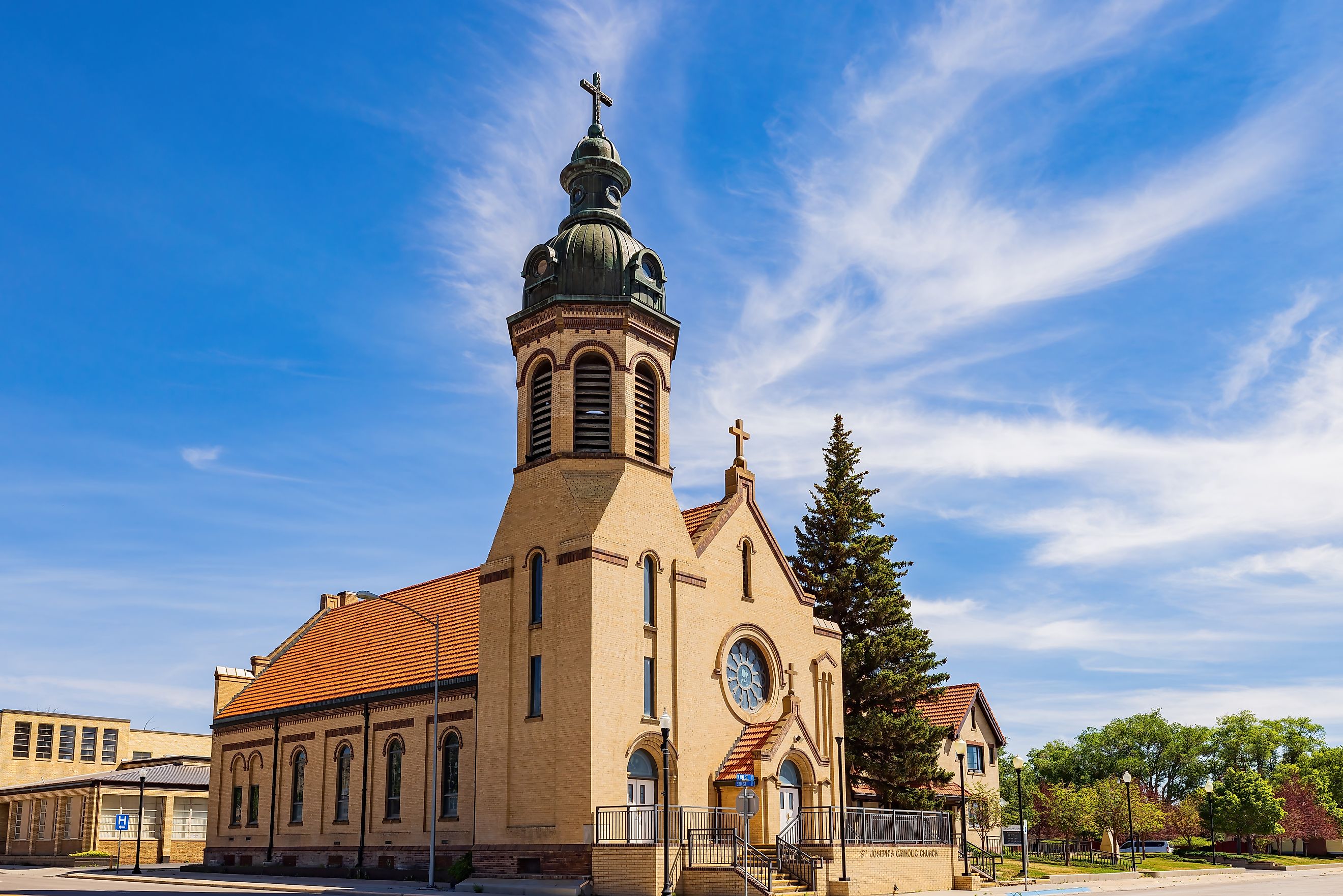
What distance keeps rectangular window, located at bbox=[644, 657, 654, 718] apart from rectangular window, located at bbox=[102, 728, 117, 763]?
211 ft

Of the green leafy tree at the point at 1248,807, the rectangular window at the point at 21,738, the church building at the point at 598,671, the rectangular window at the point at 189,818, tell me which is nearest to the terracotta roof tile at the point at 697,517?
the church building at the point at 598,671

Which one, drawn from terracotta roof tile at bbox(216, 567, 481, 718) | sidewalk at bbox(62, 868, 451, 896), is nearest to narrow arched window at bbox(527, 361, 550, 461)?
terracotta roof tile at bbox(216, 567, 481, 718)

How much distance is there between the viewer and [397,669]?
4144cm

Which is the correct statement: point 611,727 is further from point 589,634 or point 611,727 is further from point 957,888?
Result: point 957,888

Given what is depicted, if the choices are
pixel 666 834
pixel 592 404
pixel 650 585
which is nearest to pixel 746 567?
pixel 650 585

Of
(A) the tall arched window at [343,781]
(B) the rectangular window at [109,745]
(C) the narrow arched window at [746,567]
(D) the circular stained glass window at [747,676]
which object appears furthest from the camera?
(B) the rectangular window at [109,745]

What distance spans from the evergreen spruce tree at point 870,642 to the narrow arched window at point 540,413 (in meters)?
15.8

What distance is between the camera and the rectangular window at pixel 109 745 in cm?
8212

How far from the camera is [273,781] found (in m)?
45.3

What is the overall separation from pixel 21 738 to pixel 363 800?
167 ft

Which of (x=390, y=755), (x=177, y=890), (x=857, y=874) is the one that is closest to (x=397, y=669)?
(x=390, y=755)

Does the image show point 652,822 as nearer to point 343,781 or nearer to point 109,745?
point 343,781

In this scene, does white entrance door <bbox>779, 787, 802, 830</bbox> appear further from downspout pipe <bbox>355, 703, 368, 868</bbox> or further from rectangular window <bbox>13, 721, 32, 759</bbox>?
rectangular window <bbox>13, 721, 32, 759</bbox>

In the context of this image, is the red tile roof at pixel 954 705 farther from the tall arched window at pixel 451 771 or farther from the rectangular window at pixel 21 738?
the rectangular window at pixel 21 738
